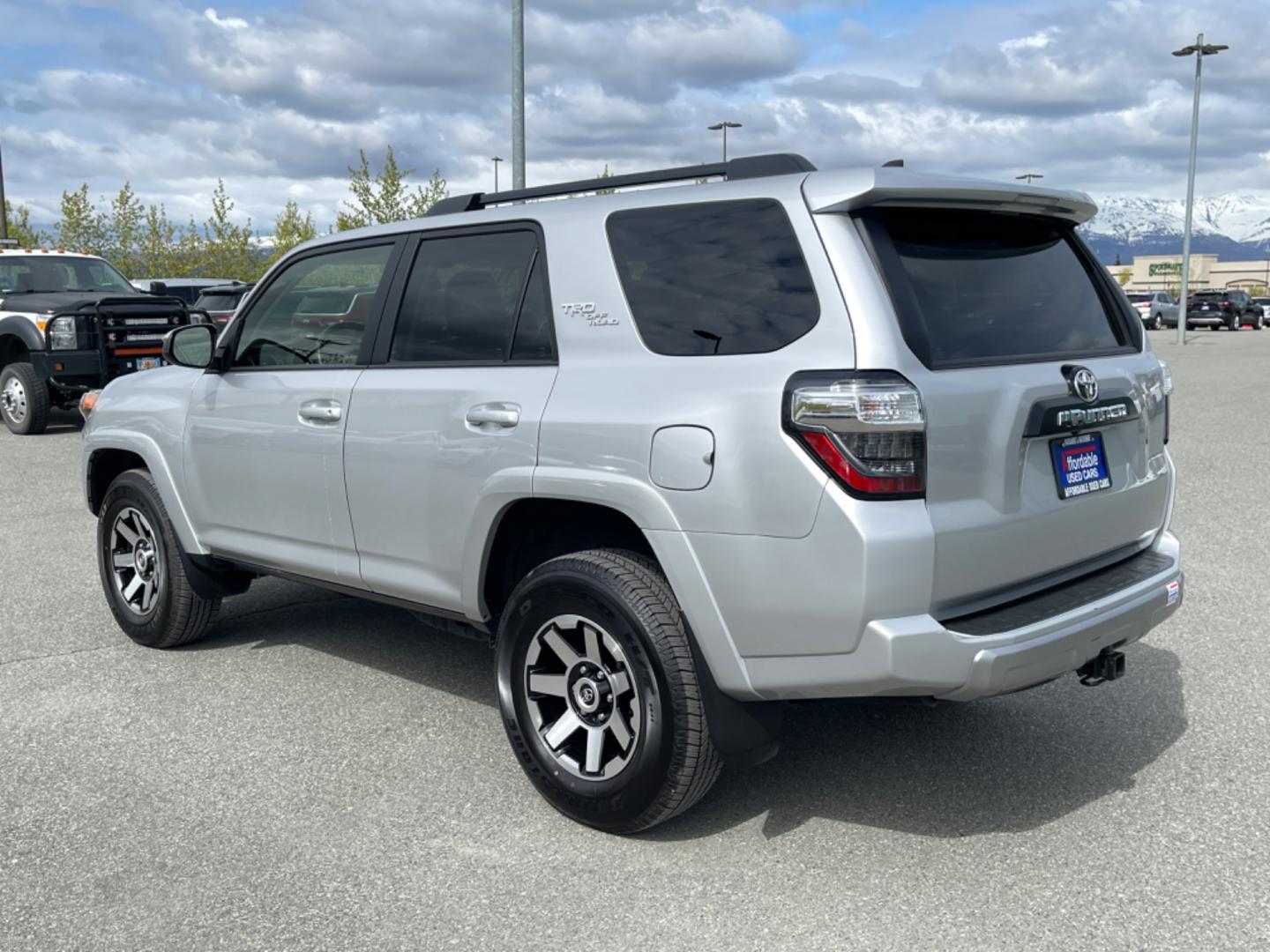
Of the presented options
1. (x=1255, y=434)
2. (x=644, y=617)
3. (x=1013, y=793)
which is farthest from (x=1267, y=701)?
(x=1255, y=434)

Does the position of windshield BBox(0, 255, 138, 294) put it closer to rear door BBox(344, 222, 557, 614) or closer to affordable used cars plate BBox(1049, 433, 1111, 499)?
rear door BBox(344, 222, 557, 614)

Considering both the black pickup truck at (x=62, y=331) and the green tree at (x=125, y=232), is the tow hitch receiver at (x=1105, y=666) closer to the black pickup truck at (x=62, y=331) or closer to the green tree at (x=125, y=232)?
the black pickup truck at (x=62, y=331)

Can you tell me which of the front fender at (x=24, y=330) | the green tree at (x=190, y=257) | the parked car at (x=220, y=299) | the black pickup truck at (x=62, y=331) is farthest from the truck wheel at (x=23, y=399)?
the green tree at (x=190, y=257)

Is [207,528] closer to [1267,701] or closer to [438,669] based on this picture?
[438,669]

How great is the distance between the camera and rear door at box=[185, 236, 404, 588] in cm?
445

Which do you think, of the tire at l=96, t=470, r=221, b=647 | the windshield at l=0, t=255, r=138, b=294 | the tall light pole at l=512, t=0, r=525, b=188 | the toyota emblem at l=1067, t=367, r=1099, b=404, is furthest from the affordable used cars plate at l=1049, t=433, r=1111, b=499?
the windshield at l=0, t=255, r=138, b=294

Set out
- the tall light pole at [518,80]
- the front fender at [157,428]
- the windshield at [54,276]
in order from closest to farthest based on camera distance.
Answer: the front fender at [157,428] → the tall light pole at [518,80] → the windshield at [54,276]

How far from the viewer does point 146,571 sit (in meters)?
5.51

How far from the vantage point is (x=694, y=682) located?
3.33 metres

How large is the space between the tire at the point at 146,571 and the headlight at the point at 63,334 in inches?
340

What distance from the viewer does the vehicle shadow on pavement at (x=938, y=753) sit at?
3713mm

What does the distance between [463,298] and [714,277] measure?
1081 mm

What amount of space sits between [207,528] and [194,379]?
0.65m

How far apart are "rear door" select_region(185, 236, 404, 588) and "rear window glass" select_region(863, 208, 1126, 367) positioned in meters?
1.98
